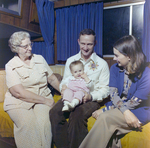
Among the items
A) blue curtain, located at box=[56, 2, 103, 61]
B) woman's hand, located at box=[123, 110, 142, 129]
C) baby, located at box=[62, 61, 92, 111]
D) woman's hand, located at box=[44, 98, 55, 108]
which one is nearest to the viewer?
woman's hand, located at box=[123, 110, 142, 129]

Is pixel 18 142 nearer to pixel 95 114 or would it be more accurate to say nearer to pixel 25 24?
pixel 95 114

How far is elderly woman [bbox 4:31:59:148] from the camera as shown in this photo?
1176mm

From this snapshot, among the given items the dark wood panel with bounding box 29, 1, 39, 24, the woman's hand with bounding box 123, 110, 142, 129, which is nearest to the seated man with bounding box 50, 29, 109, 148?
the woman's hand with bounding box 123, 110, 142, 129

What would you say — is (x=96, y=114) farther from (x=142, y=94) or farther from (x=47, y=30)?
(x=47, y=30)

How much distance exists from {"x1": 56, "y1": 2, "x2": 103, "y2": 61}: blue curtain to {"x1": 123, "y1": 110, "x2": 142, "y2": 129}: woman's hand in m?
1.43

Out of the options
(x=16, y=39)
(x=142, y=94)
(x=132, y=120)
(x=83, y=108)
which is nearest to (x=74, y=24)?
(x=16, y=39)

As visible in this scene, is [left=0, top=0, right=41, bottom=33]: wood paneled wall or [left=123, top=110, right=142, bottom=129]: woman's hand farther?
[left=0, top=0, right=41, bottom=33]: wood paneled wall

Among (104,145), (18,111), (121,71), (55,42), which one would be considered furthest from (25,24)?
(104,145)

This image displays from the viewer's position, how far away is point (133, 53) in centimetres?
108

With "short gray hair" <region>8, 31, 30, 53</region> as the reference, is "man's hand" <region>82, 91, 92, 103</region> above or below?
below

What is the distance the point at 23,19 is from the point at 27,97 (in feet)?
3.86

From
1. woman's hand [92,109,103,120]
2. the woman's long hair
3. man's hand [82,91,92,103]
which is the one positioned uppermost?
the woman's long hair

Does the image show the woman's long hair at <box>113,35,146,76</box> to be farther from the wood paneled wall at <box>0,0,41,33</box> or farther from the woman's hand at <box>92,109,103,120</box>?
the wood paneled wall at <box>0,0,41,33</box>

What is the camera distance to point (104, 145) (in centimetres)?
100
